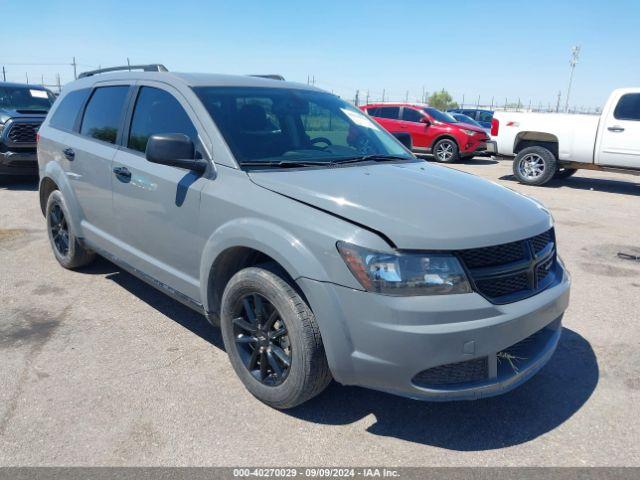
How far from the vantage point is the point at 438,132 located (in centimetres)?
1548

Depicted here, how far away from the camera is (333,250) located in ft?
8.04

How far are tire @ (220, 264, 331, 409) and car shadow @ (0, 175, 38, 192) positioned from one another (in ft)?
27.1

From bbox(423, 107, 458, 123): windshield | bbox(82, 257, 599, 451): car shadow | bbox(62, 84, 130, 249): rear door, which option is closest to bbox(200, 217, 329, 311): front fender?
bbox(82, 257, 599, 451): car shadow

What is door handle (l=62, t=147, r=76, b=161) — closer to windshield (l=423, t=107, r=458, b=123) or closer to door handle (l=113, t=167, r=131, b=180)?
door handle (l=113, t=167, r=131, b=180)

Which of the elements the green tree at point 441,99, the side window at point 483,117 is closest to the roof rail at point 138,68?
the side window at point 483,117

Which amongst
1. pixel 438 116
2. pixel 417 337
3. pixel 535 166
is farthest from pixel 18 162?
pixel 438 116

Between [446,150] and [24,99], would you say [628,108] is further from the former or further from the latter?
[24,99]

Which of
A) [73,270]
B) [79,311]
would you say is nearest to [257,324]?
[79,311]

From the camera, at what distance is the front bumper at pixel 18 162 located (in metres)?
9.21

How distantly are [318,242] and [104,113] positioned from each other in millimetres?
2797

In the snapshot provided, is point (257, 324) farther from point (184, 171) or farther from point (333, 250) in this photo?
point (184, 171)

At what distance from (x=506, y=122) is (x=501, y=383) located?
34.5 ft

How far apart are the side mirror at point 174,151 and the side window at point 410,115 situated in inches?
537

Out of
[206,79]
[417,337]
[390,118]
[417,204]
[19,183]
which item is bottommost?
[19,183]
